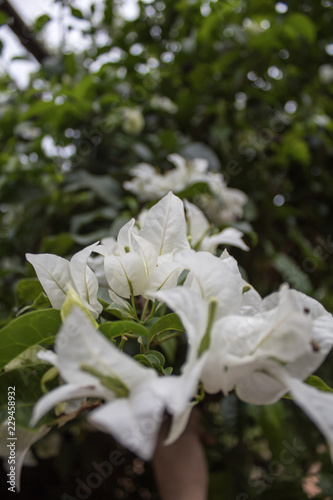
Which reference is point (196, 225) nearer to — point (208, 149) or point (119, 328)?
point (119, 328)

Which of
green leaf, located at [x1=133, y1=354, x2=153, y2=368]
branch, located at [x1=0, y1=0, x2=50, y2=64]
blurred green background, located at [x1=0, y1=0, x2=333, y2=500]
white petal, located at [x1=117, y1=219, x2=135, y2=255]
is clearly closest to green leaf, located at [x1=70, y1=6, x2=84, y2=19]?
blurred green background, located at [x1=0, y1=0, x2=333, y2=500]

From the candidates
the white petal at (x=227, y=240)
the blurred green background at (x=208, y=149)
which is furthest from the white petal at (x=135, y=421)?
the blurred green background at (x=208, y=149)

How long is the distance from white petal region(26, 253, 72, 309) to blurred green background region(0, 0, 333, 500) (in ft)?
1.40

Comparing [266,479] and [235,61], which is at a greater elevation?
[235,61]

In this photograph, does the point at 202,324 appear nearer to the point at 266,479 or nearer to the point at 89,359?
the point at 89,359

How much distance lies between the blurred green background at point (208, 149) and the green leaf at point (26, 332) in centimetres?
47

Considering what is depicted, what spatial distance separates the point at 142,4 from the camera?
40.2 inches

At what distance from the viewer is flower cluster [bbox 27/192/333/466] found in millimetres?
192

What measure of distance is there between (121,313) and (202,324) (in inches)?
3.5

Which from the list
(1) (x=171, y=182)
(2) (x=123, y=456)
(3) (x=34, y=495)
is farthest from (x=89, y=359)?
(3) (x=34, y=495)

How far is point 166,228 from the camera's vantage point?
1.07 ft

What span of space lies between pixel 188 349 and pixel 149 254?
9 centimetres

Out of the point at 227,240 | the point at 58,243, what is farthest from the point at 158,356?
the point at 58,243

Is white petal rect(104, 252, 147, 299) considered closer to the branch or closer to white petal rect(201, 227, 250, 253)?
white petal rect(201, 227, 250, 253)
